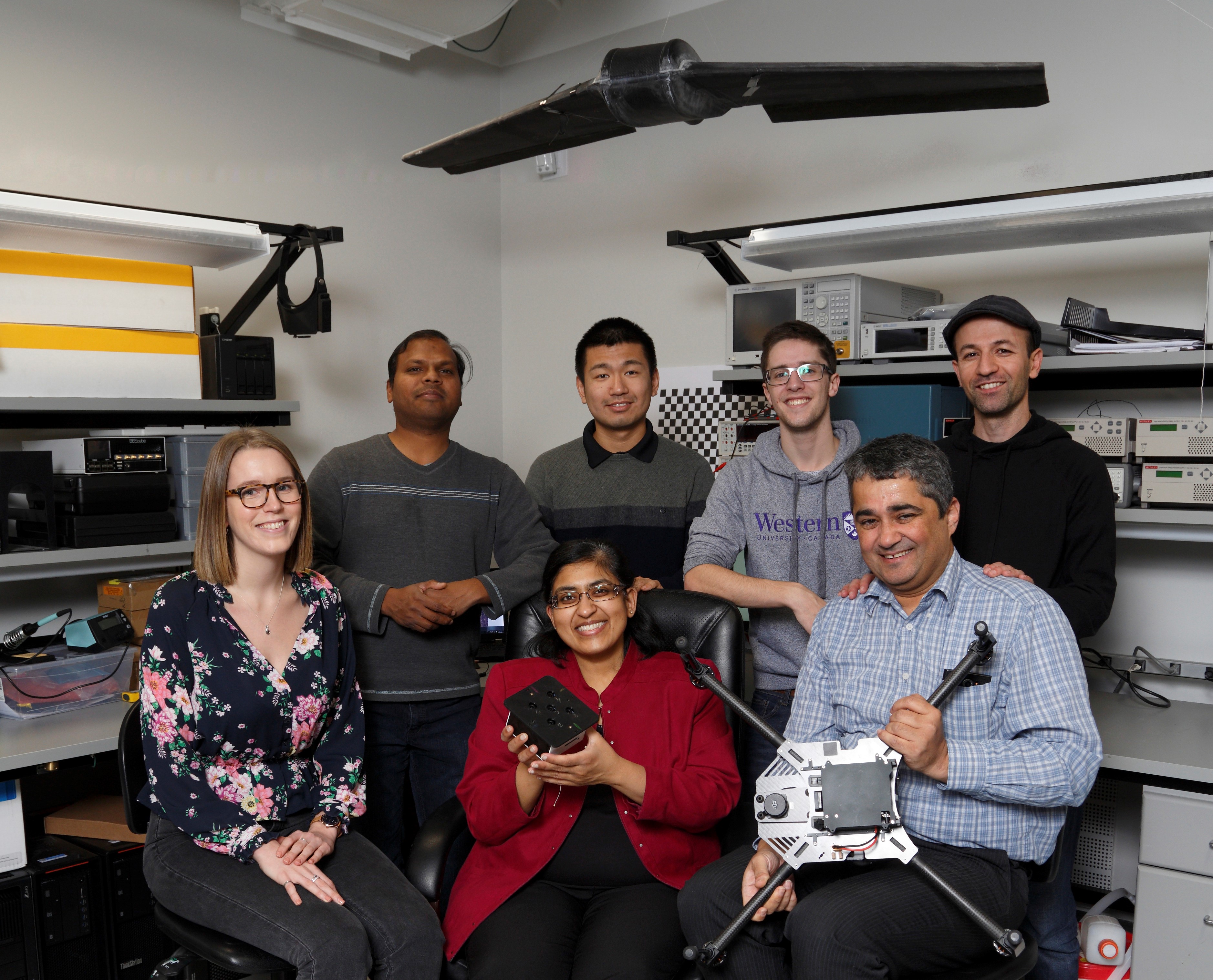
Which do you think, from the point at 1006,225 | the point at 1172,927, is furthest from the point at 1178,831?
the point at 1006,225

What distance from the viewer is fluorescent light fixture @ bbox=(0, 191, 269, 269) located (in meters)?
2.45

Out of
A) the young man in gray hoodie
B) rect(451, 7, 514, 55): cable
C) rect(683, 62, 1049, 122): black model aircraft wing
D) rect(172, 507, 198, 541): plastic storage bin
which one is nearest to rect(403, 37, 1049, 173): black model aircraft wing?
rect(683, 62, 1049, 122): black model aircraft wing

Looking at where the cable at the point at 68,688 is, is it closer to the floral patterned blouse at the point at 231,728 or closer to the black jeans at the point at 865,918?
the floral patterned blouse at the point at 231,728

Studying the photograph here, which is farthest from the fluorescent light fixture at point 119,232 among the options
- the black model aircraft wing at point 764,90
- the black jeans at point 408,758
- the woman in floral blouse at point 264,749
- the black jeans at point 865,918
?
the black jeans at point 865,918

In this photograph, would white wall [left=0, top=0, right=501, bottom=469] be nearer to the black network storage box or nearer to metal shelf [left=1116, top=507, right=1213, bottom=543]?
the black network storage box

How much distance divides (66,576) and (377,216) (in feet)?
6.13

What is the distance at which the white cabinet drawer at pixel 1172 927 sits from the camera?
7.20 ft

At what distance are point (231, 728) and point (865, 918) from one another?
3.80ft

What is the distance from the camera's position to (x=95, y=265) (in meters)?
2.88

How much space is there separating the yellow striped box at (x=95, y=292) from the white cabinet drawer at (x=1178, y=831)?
2840 millimetres

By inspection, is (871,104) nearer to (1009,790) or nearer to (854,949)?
(1009,790)

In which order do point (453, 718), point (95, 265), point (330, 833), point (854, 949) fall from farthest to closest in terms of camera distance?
point (95, 265) < point (453, 718) < point (330, 833) < point (854, 949)

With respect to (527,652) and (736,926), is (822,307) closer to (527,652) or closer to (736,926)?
(527,652)

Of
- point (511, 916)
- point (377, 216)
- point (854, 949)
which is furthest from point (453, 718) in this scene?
point (377, 216)
